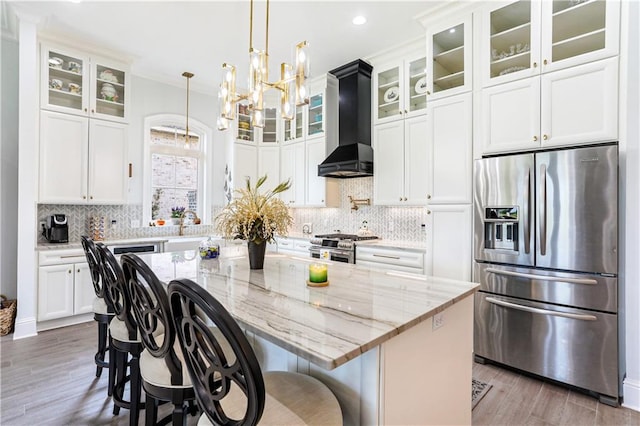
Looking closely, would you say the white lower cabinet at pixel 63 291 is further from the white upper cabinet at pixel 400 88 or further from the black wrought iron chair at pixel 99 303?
the white upper cabinet at pixel 400 88

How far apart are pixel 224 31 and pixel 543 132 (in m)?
3.22

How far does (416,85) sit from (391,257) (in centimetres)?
204

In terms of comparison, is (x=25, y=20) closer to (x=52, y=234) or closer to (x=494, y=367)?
(x=52, y=234)

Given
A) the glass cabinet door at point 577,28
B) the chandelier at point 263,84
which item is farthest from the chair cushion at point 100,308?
the glass cabinet door at point 577,28

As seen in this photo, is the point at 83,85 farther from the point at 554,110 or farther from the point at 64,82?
the point at 554,110

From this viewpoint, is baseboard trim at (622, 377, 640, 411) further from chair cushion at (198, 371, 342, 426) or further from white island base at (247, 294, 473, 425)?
chair cushion at (198, 371, 342, 426)

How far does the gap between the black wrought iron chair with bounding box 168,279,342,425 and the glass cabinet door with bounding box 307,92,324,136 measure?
413cm

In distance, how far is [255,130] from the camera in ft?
18.3

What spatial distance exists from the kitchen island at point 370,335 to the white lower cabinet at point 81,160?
2782mm

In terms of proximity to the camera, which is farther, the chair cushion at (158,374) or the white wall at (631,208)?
the white wall at (631,208)

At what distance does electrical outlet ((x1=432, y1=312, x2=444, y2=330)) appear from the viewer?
141 centimetres

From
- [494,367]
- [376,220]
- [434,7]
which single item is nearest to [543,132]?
[434,7]

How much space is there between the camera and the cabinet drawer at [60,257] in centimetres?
347

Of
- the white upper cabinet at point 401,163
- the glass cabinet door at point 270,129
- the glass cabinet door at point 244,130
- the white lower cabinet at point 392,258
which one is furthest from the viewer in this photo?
the glass cabinet door at point 270,129
